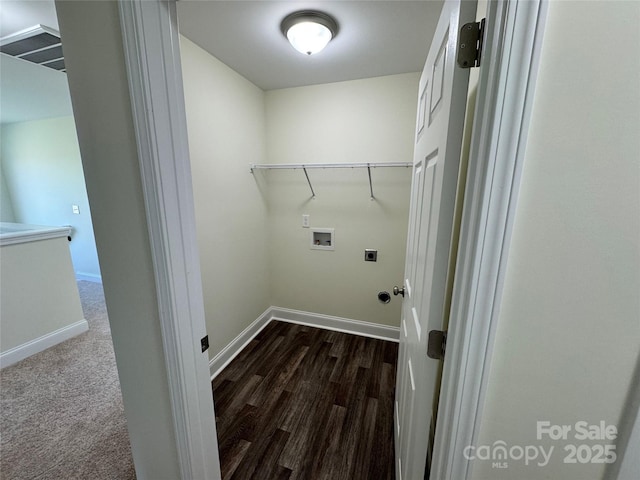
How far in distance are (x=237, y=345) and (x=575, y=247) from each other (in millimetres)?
2366

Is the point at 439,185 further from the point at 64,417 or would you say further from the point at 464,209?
the point at 64,417

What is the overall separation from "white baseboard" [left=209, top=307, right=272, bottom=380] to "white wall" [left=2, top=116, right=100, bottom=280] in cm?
324

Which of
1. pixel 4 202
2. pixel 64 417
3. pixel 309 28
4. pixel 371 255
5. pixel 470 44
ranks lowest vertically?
pixel 64 417

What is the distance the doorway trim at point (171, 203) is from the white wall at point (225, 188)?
3.27ft

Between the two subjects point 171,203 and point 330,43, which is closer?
point 171,203

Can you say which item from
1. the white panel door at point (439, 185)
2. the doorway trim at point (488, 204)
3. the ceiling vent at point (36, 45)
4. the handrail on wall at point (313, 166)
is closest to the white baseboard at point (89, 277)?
the ceiling vent at point (36, 45)

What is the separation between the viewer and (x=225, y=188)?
2.00 m

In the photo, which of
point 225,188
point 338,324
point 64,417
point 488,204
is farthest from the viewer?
point 338,324

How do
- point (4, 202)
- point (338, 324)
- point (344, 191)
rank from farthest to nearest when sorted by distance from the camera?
point (4, 202), point (338, 324), point (344, 191)

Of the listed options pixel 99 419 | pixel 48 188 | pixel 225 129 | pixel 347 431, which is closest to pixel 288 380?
pixel 347 431

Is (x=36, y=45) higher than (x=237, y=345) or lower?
higher

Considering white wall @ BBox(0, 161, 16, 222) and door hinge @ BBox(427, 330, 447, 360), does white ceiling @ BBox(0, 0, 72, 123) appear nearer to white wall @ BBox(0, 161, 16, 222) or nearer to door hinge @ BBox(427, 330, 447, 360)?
white wall @ BBox(0, 161, 16, 222)

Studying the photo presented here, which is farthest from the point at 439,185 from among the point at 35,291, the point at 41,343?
the point at 41,343

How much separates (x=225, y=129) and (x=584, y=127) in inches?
80.0
